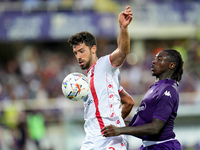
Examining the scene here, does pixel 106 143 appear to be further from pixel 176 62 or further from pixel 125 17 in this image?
pixel 125 17

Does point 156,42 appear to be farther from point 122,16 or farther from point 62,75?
point 122,16

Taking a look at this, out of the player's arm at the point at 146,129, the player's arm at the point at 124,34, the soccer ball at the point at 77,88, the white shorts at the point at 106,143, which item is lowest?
the white shorts at the point at 106,143

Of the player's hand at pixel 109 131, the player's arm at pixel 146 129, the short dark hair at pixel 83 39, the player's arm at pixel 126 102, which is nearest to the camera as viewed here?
the player's hand at pixel 109 131

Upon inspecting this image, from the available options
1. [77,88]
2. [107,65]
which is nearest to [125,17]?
[107,65]

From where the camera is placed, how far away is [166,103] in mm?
5258

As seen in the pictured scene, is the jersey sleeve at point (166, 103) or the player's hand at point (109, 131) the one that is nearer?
the player's hand at point (109, 131)

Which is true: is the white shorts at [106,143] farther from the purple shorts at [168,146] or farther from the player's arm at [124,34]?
the player's arm at [124,34]

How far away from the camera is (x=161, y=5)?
19.7m

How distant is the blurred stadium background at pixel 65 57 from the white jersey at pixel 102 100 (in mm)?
6762

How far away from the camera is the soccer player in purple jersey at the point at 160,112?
521cm

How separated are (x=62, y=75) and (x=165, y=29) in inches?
260

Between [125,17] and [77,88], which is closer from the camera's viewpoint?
[125,17]

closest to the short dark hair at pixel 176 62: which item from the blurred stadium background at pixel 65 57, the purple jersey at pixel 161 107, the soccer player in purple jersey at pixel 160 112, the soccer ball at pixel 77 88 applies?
the soccer player in purple jersey at pixel 160 112

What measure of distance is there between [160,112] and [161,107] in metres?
0.07
